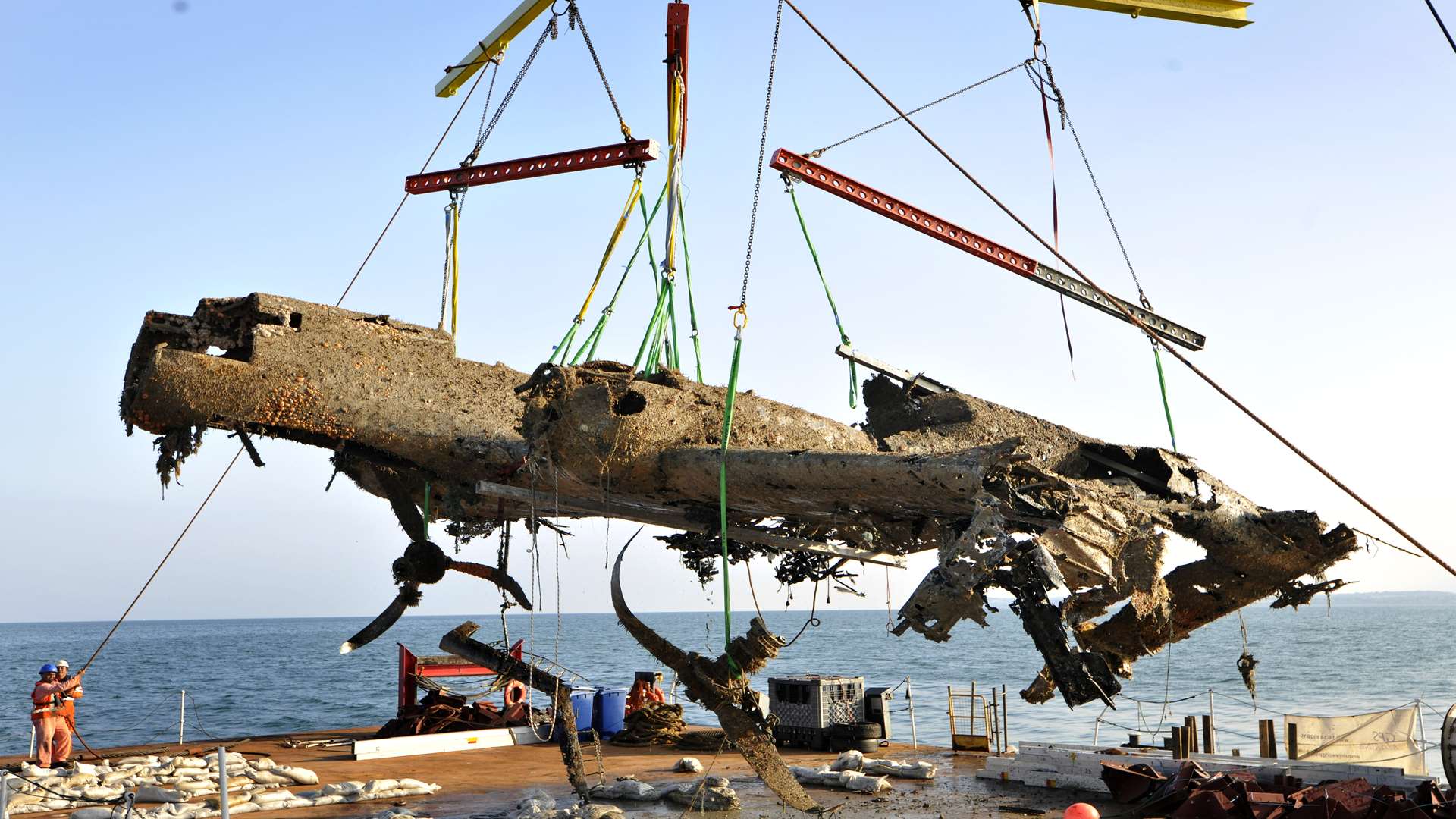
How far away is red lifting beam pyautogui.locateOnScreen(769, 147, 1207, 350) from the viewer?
16.0m

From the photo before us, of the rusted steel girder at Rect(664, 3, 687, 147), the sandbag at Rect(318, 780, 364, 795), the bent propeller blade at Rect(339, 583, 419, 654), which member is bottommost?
the sandbag at Rect(318, 780, 364, 795)

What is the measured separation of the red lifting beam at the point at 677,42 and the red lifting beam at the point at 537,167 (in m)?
0.74

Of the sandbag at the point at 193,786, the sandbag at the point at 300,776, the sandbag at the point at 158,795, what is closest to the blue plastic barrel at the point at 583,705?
the sandbag at the point at 300,776

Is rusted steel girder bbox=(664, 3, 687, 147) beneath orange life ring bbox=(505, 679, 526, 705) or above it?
above

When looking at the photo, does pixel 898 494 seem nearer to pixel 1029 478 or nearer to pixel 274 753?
pixel 1029 478

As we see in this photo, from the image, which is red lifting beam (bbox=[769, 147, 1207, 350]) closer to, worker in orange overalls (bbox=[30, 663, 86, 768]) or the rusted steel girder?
the rusted steel girder

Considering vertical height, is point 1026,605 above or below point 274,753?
above

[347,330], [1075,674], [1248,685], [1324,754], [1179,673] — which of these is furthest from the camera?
[1179,673]

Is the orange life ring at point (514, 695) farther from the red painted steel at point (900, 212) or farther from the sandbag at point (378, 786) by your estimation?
the red painted steel at point (900, 212)

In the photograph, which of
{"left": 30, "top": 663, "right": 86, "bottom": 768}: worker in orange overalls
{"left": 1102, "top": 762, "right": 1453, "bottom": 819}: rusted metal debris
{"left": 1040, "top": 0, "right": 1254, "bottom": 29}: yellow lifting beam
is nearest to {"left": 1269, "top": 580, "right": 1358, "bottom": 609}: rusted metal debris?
{"left": 1102, "top": 762, "right": 1453, "bottom": 819}: rusted metal debris

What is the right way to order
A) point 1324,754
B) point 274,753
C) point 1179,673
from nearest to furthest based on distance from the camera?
point 1324,754
point 274,753
point 1179,673

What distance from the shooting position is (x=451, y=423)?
1395 cm

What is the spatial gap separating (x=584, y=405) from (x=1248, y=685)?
876cm

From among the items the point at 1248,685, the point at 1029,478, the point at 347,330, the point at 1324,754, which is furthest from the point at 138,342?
the point at 1324,754
